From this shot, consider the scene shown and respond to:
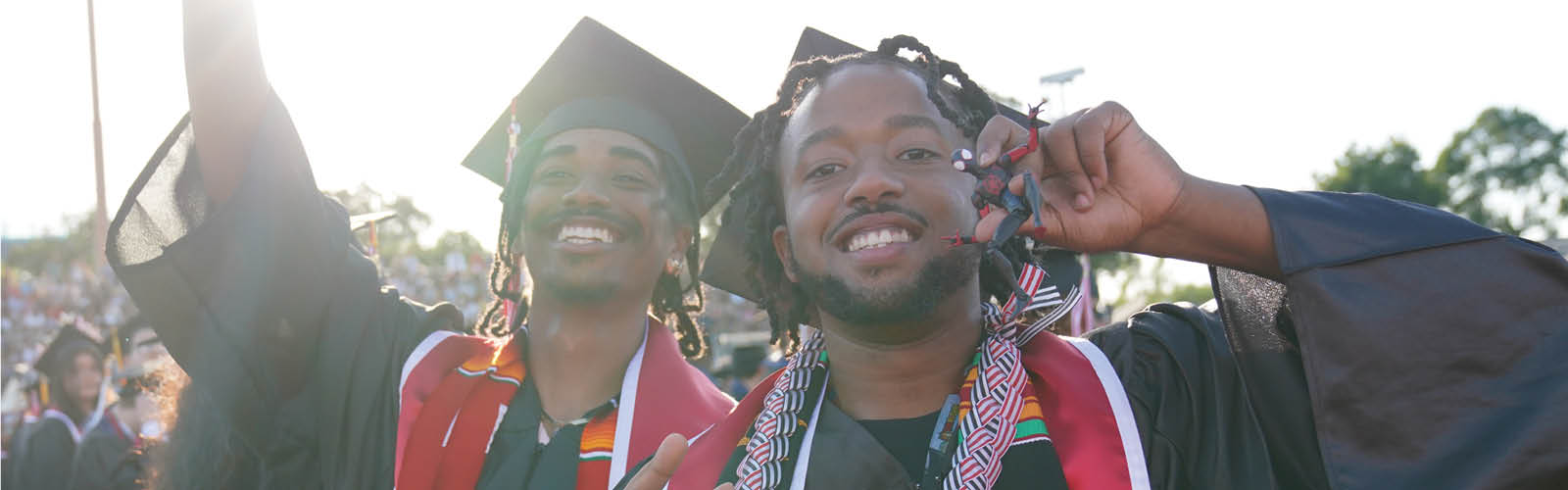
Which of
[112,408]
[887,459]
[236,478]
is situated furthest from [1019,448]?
[112,408]

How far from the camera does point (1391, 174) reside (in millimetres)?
33250

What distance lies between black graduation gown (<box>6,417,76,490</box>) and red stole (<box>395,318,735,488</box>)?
590cm

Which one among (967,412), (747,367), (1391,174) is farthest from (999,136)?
(1391,174)

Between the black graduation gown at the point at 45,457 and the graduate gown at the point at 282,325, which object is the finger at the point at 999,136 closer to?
the graduate gown at the point at 282,325

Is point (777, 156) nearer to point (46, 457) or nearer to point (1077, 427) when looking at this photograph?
point (1077, 427)

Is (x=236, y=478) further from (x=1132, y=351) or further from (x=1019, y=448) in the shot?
(x=1132, y=351)

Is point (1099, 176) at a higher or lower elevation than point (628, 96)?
lower

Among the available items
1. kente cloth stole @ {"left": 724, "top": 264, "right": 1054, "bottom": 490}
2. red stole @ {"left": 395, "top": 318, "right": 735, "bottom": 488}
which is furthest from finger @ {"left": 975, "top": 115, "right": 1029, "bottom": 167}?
red stole @ {"left": 395, "top": 318, "right": 735, "bottom": 488}

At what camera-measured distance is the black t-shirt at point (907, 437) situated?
77.1 inches

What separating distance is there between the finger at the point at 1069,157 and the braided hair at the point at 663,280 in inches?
58.2

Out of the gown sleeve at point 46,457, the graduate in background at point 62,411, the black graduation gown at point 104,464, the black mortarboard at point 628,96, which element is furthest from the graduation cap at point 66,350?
the black mortarboard at point 628,96

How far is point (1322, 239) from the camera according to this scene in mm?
1754

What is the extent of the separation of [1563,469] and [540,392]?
6.91ft

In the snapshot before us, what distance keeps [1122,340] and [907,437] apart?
1.43 feet
